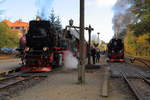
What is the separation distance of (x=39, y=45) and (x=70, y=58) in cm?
635

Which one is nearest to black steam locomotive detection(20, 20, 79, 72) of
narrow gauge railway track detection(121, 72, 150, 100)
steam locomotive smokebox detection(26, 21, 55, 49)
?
steam locomotive smokebox detection(26, 21, 55, 49)

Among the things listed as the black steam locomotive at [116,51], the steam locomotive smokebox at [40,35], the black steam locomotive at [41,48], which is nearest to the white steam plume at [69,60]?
the black steam locomotive at [41,48]

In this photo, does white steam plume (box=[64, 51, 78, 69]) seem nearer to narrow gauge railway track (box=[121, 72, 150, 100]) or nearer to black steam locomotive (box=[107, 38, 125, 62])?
black steam locomotive (box=[107, 38, 125, 62])

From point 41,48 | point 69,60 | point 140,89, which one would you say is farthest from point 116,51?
point 140,89

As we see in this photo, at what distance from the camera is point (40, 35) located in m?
18.2

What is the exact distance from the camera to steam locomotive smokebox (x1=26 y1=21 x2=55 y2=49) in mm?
18031

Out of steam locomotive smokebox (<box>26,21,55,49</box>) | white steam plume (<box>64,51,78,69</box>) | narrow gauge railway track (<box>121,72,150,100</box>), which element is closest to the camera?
narrow gauge railway track (<box>121,72,150,100</box>)

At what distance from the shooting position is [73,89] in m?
9.98

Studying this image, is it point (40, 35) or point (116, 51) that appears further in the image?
point (116, 51)

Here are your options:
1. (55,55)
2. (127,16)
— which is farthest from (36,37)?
(127,16)

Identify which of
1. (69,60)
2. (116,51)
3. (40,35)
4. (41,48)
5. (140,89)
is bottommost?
(140,89)

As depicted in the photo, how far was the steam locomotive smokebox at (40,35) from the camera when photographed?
18.0 metres

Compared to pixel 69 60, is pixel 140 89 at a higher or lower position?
lower

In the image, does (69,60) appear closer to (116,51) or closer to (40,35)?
(40,35)
